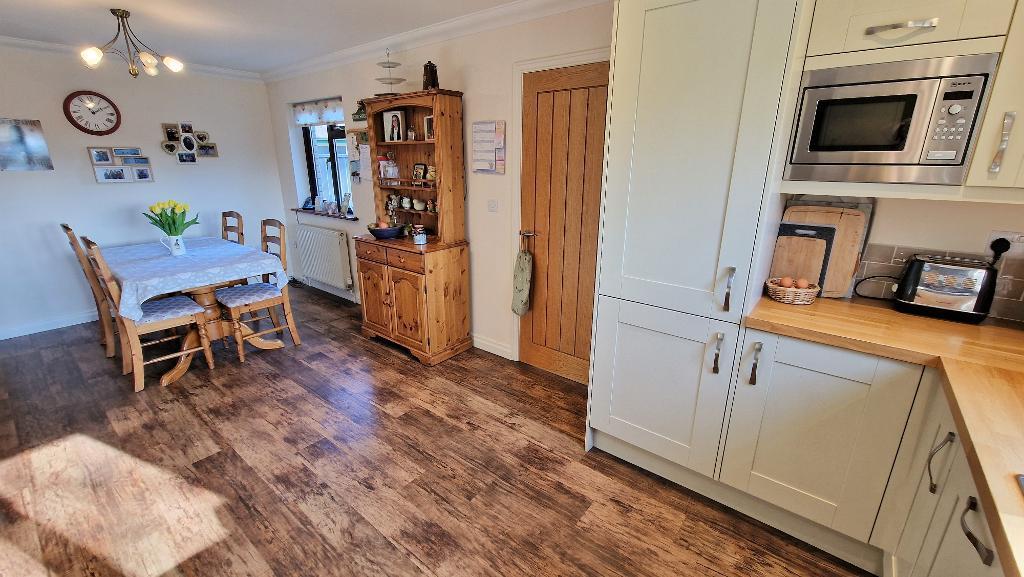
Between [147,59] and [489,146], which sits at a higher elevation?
[147,59]

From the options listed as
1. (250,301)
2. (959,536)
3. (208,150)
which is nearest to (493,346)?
(250,301)

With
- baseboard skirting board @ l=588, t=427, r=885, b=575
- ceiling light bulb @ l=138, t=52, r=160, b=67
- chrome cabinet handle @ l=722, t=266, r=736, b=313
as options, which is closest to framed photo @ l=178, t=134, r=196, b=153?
ceiling light bulb @ l=138, t=52, r=160, b=67

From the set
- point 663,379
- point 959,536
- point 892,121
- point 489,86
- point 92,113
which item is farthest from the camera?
point 92,113

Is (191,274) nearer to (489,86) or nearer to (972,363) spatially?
(489,86)

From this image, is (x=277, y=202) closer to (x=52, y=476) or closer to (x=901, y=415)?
(x=52, y=476)

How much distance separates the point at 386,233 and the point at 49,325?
3.19 meters

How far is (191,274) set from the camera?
280cm

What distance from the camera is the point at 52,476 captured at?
6.64 feet

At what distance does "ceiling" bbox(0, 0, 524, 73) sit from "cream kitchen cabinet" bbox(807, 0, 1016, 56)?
1744 millimetres

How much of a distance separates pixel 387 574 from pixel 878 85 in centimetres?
237

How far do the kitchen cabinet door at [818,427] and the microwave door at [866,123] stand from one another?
659mm

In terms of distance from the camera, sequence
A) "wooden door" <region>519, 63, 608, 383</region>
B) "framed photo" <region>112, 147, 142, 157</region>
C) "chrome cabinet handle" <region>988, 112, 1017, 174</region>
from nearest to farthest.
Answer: "chrome cabinet handle" <region>988, 112, 1017, 174</region> → "wooden door" <region>519, 63, 608, 383</region> → "framed photo" <region>112, 147, 142, 157</region>

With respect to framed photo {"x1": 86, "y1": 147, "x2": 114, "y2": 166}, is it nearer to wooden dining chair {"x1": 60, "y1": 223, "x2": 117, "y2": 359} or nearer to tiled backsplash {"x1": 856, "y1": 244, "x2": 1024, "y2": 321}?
wooden dining chair {"x1": 60, "y1": 223, "x2": 117, "y2": 359}

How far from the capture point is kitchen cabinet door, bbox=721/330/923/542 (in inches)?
55.7
